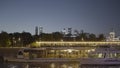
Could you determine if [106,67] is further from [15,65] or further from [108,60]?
[15,65]

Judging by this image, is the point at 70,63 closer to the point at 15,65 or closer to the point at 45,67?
the point at 45,67

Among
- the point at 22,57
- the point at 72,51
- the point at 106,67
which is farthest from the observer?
the point at 72,51

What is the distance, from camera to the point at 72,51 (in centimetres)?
4369

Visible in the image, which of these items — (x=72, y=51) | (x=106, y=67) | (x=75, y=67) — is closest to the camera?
(x=106, y=67)

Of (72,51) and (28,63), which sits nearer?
(28,63)

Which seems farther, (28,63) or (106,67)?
(28,63)

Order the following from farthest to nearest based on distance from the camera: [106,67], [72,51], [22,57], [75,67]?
1. [72,51]
2. [22,57]
3. [75,67]
4. [106,67]

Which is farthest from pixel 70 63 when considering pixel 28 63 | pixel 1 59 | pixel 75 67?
pixel 1 59

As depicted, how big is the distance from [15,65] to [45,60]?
3.07 metres

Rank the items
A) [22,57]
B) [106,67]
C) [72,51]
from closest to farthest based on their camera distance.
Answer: [106,67], [22,57], [72,51]

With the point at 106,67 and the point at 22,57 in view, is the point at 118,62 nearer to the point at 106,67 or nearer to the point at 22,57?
the point at 106,67

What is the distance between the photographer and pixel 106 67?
109 feet

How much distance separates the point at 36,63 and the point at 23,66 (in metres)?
1.61

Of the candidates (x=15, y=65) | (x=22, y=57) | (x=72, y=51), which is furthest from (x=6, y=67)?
(x=72, y=51)
